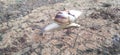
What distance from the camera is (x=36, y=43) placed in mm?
1561

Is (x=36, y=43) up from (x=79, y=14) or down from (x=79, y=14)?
Answer: down

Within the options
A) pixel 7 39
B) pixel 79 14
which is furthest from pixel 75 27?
pixel 7 39

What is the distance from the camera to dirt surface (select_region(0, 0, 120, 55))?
1.49 meters

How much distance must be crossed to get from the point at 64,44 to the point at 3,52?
0.40 metres

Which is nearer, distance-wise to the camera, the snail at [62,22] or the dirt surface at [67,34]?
the dirt surface at [67,34]

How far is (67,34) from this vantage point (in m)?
1.60

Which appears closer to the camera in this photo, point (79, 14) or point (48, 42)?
point (48, 42)

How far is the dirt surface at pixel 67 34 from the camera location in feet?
4.87

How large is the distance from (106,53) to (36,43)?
1.51ft

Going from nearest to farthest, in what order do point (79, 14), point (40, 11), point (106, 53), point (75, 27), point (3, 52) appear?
point (106, 53)
point (3, 52)
point (75, 27)
point (79, 14)
point (40, 11)

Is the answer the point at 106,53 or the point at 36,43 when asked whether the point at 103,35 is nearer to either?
the point at 106,53

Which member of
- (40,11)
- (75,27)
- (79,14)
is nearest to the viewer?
(75,27)

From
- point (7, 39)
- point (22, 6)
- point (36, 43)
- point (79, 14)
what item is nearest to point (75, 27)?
point (79, 14)

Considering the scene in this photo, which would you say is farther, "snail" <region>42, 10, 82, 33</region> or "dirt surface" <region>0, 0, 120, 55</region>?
"snail" <region>42, 10, 82, 33</region>
